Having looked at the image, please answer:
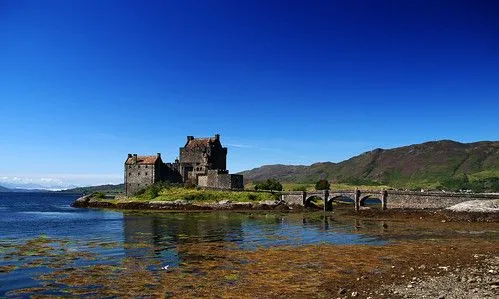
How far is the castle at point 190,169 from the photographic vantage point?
125m

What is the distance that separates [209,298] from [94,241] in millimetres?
28950

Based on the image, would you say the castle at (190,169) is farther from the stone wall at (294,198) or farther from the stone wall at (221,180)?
the stone wall at (294,198)

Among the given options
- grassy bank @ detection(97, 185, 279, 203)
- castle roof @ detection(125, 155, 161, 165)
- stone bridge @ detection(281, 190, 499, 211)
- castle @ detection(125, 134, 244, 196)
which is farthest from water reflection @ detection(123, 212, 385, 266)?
castle roof @ detection(125, 155, 161, 165)

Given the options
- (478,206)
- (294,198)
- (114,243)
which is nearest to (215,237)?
(114,243)

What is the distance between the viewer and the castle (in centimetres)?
12469

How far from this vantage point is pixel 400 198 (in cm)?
9669

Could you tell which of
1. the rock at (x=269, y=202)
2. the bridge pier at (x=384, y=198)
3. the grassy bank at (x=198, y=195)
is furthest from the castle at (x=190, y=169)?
the bridge pier at (x=384, y=198)

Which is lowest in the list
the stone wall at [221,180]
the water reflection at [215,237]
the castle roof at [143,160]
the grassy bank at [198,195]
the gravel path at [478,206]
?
the water reflection at [215,237]

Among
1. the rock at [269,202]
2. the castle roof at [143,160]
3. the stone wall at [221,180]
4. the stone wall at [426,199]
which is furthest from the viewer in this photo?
the castle roof at [143,160]

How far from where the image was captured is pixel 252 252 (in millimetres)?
39688

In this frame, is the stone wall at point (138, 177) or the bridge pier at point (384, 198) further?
the stone wall at point (138, 177)

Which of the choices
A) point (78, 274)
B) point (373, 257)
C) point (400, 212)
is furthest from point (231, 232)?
point (400, 212)

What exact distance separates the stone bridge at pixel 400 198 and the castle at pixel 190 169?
18.9 meters

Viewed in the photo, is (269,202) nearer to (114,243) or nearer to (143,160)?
(143,160)
